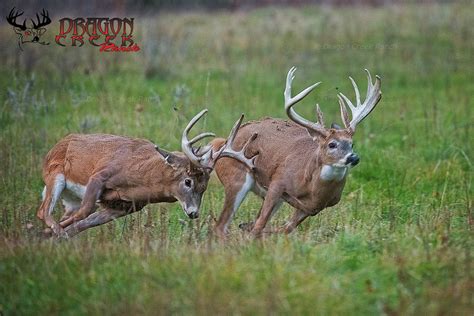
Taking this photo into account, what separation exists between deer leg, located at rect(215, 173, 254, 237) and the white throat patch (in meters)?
0.90

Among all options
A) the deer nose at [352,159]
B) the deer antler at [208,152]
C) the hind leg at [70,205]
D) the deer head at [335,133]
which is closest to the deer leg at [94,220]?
the hind leg at [70,205]

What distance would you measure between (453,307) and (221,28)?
45.6 ft

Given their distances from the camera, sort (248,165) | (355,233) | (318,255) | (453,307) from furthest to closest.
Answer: (248,165) → (355,233) → (318,255) → (453,307)

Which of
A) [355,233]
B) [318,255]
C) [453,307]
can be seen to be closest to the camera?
[453,307]

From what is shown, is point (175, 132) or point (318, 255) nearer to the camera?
point (318, 255)

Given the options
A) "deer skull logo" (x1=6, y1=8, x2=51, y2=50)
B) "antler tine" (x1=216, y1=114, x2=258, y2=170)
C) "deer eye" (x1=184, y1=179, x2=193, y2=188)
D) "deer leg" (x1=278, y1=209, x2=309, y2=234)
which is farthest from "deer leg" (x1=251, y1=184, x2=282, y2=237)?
"deer skull logo" (x1=6, y1=8, x2=51, y2=50)

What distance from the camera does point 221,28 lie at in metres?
19.5

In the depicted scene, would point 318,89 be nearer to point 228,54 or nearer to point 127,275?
point 228,54

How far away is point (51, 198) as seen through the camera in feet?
29.5

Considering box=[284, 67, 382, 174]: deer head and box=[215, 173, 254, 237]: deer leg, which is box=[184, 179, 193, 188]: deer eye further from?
box=[284, 67, 382, 174]: deer head

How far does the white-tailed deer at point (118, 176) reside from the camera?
8609mm

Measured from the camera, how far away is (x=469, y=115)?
536 inches

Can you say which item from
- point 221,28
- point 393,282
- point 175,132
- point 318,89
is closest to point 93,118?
point 175,132
